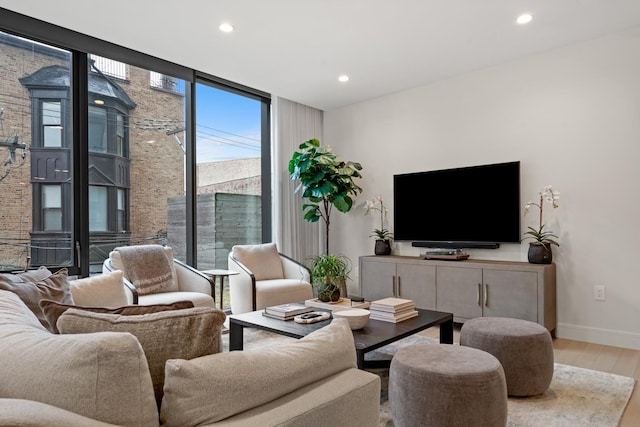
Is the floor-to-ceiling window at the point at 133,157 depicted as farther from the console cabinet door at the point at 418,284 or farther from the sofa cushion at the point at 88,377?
the sofa cushion at the point at 88,377

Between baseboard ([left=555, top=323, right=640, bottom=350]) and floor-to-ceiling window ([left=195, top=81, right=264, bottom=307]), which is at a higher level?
floor-to-ceiling window ([left=195, top=81, right=264, bottom=307])

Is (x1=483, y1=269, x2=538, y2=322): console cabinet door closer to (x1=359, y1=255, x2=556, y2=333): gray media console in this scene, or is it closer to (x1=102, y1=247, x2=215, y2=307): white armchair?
(x1=359, y1=255, x2=556, y2=333): gray media console

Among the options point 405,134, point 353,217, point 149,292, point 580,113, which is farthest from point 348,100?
point 149,292

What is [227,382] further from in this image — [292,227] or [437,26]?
[292,227]

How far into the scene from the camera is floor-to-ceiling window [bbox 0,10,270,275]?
3318 millimetres

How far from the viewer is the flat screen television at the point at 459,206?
411cm

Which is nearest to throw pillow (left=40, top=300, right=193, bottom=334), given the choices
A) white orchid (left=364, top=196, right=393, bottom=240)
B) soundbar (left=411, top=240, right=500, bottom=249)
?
soundbar (left=411, top=240, right=500, bottom=249)

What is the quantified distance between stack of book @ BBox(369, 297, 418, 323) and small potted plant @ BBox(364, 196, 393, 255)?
2.13m

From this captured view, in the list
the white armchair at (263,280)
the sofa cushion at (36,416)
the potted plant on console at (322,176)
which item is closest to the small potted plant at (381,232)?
the potted plant on console at (322,176)

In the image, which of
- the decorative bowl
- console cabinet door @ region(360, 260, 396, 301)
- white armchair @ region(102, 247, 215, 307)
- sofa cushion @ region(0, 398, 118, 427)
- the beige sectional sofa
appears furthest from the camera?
console cabinet door @ region(360, 260, 396, 301)

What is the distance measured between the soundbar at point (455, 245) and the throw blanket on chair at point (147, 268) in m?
2.64

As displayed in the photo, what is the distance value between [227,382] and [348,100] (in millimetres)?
4727

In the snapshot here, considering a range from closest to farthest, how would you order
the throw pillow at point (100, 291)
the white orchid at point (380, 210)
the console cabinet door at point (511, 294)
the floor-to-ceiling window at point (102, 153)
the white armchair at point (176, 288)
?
the throw pillow at point (100, 291) < the white armchair at point (176, 288) < the floor-to-ceiling window at point (102, 153) < the console cabinet door at point (511, 294) < the white orchid at point (380, 210)

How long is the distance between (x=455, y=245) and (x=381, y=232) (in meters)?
0.89
